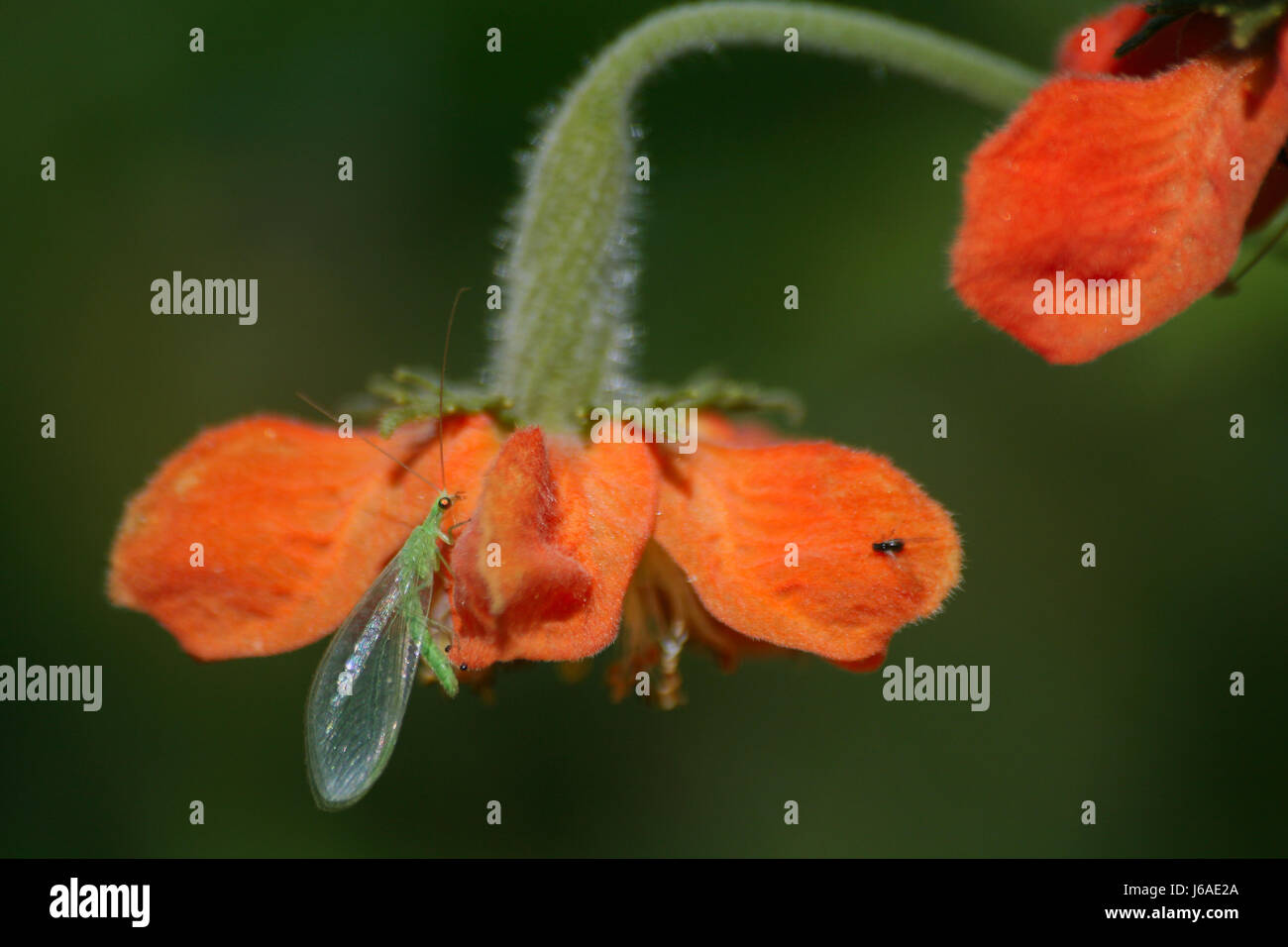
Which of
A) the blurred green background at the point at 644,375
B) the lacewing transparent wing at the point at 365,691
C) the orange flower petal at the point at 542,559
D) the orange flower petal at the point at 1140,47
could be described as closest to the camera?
the orange flower petal at the point at 1140,47

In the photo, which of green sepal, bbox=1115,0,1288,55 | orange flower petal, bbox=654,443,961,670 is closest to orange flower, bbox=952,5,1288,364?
green sepal, bbox=1115,0,1288,55

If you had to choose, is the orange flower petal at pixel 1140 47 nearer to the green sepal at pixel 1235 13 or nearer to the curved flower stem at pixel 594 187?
the green sepal at pixel 1235 13

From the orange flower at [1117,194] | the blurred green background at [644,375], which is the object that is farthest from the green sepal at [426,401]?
the blurred green background at [644,375]

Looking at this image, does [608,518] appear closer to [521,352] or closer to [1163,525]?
[521,352]

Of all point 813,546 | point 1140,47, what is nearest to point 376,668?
point 813,546

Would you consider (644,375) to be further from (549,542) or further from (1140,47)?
(1140,47)

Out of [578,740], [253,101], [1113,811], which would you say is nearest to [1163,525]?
[1113,811]
